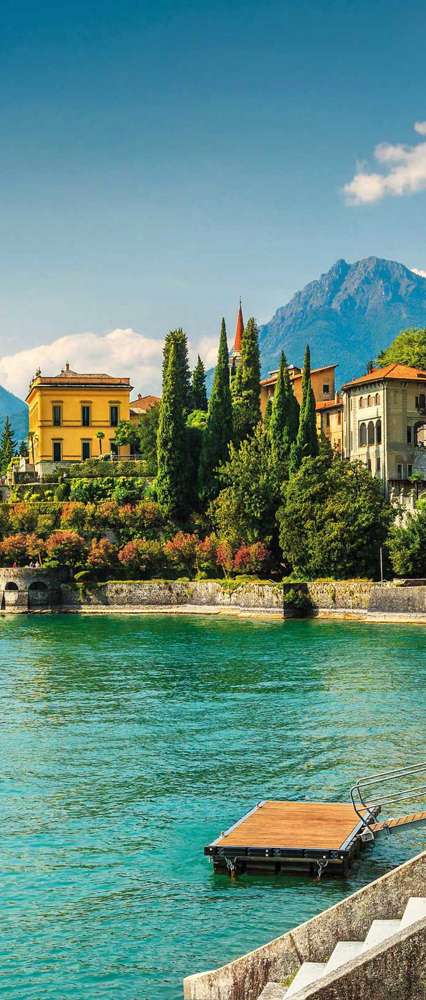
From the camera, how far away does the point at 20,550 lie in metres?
79.3

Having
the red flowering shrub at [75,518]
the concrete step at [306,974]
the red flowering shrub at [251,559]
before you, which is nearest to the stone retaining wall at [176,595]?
the red flowering shrub at [251,559]

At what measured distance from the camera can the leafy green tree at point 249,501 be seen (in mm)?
73938

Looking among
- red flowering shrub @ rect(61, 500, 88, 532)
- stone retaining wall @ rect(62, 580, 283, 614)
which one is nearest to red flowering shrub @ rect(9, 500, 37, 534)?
red flowering shrub @ rect(61, 500, 88, 532)

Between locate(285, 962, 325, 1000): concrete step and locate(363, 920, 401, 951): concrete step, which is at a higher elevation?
locate(363, 920, 401, 951): concrete step

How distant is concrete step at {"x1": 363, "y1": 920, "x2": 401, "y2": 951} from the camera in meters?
9.58

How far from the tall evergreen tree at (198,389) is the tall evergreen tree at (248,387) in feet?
23.6

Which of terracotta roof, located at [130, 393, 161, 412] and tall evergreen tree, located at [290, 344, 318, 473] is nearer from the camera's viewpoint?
tall evergreen tree, located at [290, 344, 318, 473]

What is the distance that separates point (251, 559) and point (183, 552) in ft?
19.8

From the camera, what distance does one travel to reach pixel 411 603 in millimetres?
61000

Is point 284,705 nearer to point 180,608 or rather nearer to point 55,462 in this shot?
point 180,608

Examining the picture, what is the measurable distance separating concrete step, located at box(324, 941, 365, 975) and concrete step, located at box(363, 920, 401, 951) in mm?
183

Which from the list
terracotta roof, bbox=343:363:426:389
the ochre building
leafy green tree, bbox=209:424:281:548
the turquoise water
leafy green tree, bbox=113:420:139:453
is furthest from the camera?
leafy green tree, bbox=113:420:139:453

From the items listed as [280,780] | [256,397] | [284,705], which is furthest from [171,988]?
[256,397]

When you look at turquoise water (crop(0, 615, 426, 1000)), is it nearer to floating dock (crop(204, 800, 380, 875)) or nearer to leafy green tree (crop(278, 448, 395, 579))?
floating dock (crop(204, 800, 380, 875))
